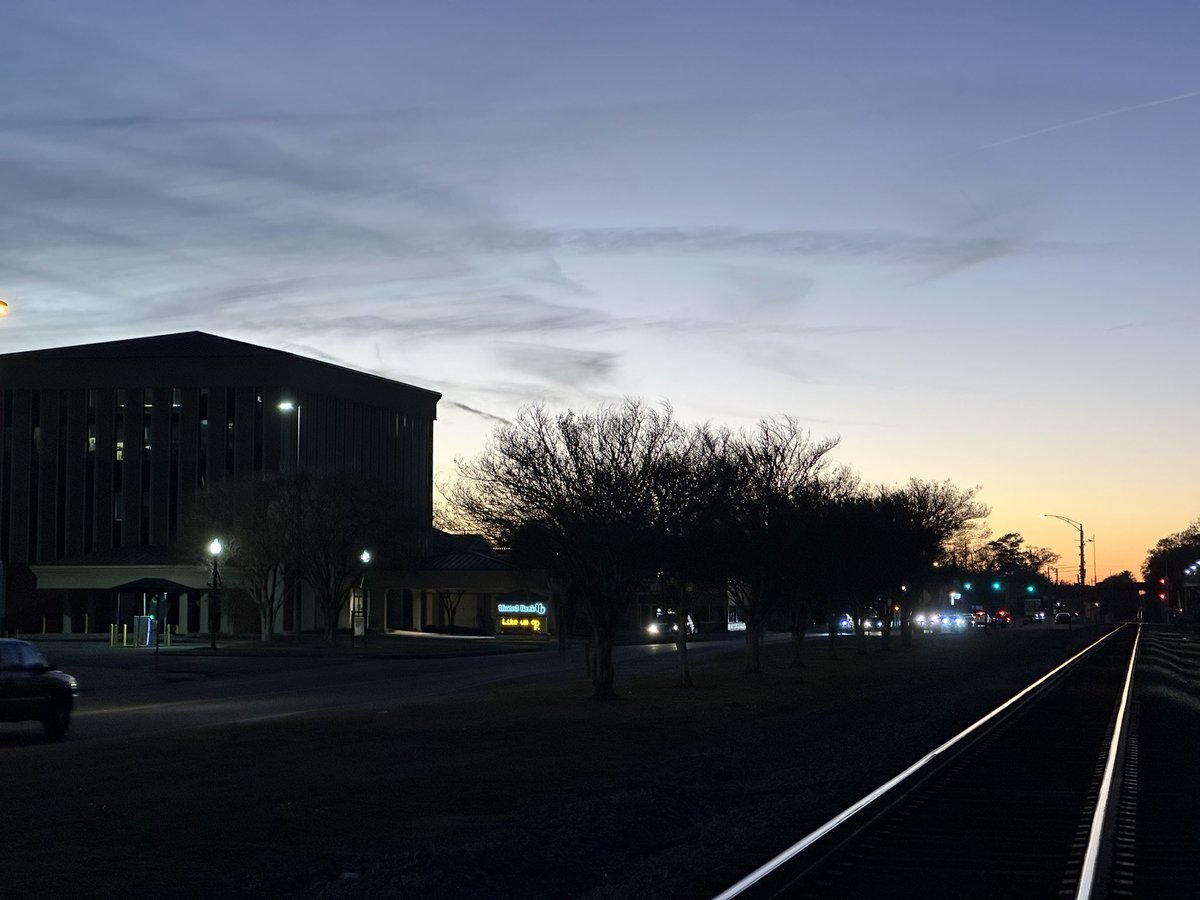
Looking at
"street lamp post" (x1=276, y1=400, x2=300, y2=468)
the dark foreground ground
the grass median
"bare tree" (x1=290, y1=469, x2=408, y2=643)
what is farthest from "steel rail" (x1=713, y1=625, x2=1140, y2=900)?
"street lamp post" (x1=276, y1=400, x2=300, y2=468)

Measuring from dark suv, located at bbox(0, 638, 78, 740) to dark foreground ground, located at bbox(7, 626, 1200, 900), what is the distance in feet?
2.74

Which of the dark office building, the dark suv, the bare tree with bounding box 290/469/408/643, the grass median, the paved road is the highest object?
the dark office building

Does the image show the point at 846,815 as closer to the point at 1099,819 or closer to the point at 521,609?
the point at 1099,819

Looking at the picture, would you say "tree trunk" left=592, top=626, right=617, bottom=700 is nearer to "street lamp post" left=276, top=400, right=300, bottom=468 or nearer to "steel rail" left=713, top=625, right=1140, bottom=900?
"steel rail" left=713, top=625, right=1140, bottom=900

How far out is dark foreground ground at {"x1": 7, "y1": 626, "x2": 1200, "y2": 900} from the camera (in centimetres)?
1136

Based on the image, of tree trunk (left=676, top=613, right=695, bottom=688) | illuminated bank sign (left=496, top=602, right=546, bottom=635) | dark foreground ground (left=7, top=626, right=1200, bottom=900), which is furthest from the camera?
illuminated bank sign (left=496, top=602, right=546, bottom=635)

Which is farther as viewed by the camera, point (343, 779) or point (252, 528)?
point (252, 528)

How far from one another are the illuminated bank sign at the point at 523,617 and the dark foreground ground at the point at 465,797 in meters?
53.4

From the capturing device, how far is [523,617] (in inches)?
3366

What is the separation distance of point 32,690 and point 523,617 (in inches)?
2495

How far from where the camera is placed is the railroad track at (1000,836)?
10453mm

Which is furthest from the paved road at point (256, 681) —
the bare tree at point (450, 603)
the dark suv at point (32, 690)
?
the bare tree at point (450, 603)

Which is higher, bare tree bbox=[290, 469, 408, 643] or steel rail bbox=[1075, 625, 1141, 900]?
bare tree bbox=[290, 469, 408, 643]

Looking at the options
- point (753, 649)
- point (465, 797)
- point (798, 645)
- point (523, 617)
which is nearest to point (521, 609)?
point (523, 617)
